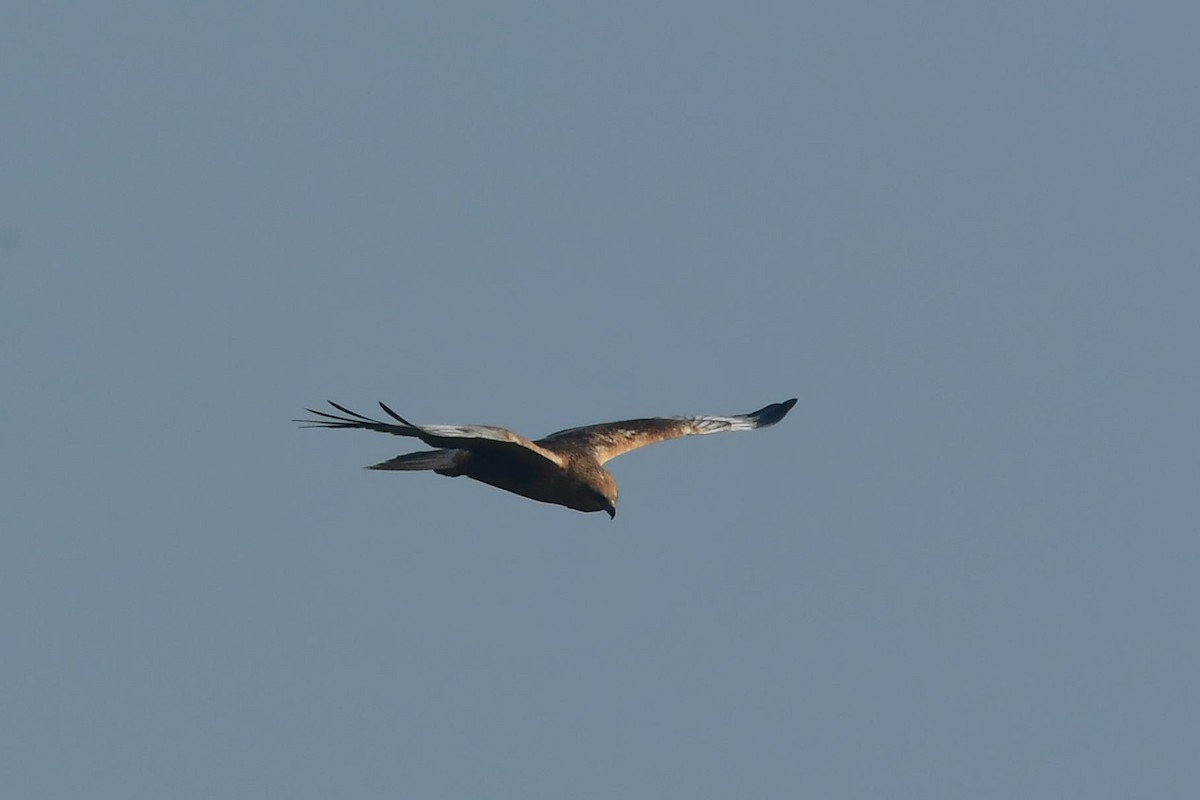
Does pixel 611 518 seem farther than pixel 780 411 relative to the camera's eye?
No

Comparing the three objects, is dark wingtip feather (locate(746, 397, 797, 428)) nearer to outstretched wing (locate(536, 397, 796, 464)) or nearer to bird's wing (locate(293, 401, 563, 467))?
outstretched wing (locate(536, 397, 796, 464))

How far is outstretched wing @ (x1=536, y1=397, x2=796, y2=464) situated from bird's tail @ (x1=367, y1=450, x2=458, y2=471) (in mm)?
1216

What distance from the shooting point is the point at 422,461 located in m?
24.8

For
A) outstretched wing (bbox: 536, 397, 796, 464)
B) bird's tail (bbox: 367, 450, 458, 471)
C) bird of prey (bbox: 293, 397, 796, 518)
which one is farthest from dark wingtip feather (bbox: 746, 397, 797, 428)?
bird's tail (bbox: 367, 450, 458, 471)

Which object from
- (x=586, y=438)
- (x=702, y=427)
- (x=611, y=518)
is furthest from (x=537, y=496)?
(x=702, y=427)

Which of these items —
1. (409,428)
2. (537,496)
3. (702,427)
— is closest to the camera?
(409,428)

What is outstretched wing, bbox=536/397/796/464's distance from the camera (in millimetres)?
26266

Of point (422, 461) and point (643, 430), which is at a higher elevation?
point (643, 430)

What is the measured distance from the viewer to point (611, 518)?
80.6 ft

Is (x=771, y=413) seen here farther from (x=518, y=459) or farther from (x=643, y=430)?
(x=518, y=459)

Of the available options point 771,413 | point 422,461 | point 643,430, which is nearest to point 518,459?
point 422,461

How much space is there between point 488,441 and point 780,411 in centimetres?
815

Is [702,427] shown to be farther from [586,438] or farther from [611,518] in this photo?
[611,518]

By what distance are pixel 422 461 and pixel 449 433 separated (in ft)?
11.1
